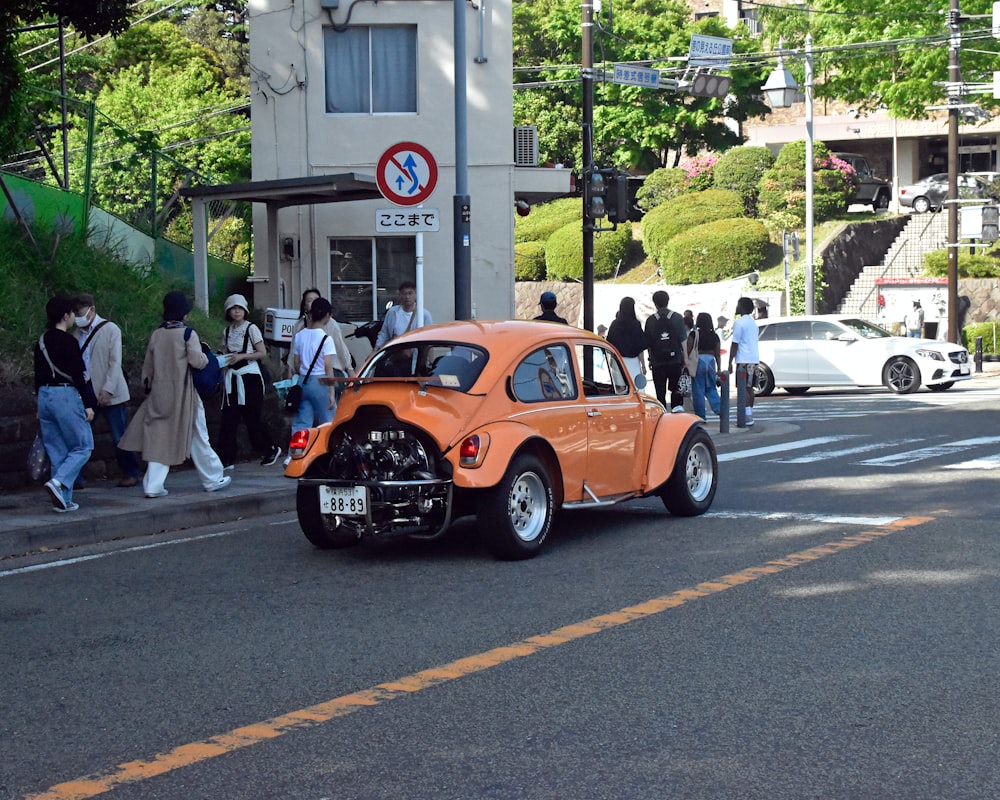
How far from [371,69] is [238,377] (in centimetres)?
1019

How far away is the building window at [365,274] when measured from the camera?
2233 cm

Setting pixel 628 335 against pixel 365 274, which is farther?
pixel 365 274

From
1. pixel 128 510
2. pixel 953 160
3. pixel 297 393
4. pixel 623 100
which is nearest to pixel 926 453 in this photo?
pixel 297 393

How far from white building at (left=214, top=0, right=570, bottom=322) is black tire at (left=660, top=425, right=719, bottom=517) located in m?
11.8

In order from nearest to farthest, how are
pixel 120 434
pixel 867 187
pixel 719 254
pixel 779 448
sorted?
pixel 120 434 < pixel 779 448 < pixel 719 254 < pixel 867 187

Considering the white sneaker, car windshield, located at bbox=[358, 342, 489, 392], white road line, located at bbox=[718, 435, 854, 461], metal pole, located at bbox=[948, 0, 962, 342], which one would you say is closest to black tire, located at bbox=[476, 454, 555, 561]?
car windshield, located at bbox=[358, 342, 489, 392]

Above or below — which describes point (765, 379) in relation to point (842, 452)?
above

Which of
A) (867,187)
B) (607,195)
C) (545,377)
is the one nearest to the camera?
(545,377)

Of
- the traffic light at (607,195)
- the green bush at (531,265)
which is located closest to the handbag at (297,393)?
the traffic light at (607,195)

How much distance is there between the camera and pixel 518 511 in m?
9.02

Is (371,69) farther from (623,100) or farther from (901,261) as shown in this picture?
(623,100)

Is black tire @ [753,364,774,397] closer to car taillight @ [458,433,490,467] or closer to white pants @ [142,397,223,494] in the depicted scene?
white pants @ [142,397,223,494]

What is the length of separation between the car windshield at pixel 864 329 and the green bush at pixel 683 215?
14.9 metres

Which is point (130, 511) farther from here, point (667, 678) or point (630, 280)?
point (630, 280)
